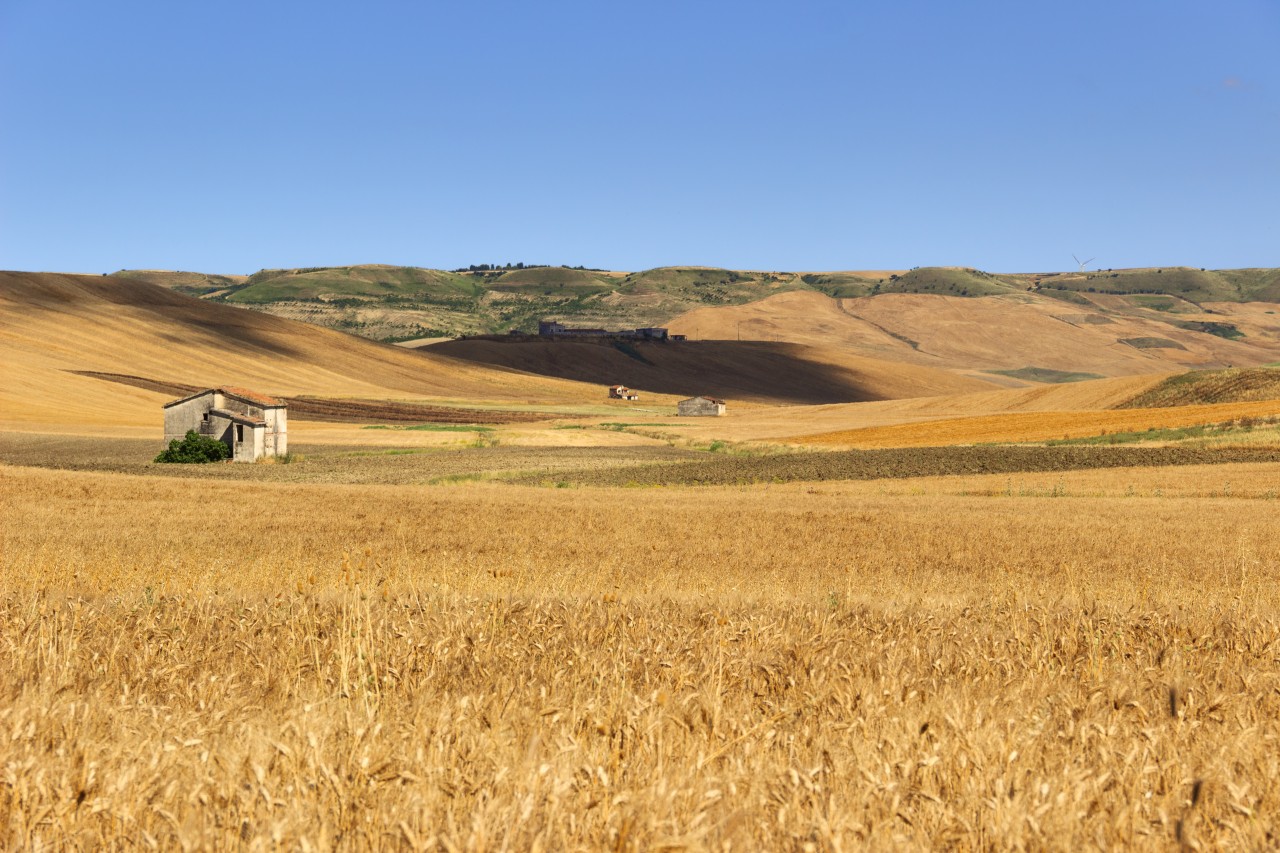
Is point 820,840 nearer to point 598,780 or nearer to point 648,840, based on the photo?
point 648,840

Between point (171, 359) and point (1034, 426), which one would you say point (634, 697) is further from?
point (171, 359)

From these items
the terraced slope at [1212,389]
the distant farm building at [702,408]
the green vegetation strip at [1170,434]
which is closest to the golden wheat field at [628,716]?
the green vegetation strip at [1170,434]

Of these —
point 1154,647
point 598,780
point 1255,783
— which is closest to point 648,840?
point 598,780

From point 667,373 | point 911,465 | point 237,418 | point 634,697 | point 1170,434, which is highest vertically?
point 634,697

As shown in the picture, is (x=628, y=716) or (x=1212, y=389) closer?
(x=628, y=716)

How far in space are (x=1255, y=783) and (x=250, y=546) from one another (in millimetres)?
18685

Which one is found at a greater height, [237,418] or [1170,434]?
[1170,434]

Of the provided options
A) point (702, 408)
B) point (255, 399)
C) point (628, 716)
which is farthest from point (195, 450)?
point (702, 408)

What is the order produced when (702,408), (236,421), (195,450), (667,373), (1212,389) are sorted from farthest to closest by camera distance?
(667,373), (702,408), (1212,389), (236,421), (195,450)

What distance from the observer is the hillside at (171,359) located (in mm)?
104625

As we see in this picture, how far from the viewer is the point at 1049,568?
63.5 ft

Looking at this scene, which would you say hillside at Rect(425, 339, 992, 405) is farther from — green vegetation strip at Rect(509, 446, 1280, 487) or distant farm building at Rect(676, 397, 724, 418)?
green vegetation strip at Rect(509, 446, 1280, 487)

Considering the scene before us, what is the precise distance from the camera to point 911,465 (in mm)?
52938

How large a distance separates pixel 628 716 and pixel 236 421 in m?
62.0
